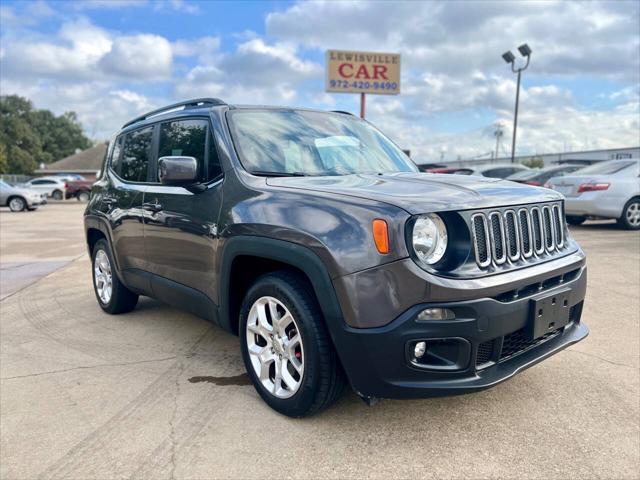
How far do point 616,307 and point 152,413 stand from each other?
4.32 metres

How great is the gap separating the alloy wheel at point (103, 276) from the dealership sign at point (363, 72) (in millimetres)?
24224

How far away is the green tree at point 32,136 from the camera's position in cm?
7156

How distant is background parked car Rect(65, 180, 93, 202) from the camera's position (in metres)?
31.6

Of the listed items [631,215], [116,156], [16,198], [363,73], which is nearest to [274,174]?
[116,156]

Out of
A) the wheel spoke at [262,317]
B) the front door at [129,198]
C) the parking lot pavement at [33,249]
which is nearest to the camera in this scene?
the wheel spoke at [262,317]

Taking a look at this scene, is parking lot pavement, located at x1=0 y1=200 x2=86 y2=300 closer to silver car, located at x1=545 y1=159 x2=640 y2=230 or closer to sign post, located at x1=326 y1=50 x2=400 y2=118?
silver car, located at x1=545 y1=159 x2=640 y2=230

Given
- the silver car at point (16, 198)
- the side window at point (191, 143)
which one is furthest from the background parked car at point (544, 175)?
the silver car at point (16, 198)

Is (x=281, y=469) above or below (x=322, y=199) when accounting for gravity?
below

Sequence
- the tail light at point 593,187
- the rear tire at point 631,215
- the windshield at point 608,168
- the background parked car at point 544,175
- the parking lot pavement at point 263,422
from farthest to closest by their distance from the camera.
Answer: the background parked car at point 544,175
the windshield at point 608,168
the rear tire at point 631,215
the tail light at point 593,187
the parking lot pavement at point 263,422

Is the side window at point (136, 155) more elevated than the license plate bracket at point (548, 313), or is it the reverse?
the side window at point (136, 155)

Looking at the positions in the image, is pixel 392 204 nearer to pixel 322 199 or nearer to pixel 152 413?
pixel 322 199

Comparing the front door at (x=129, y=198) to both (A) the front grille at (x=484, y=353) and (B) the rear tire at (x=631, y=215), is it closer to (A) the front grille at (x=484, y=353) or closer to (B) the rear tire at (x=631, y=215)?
(A) the front grille at (x=484, y=353)

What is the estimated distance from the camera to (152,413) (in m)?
3.10

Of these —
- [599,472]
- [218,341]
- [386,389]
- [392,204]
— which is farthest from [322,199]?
[218,341]
